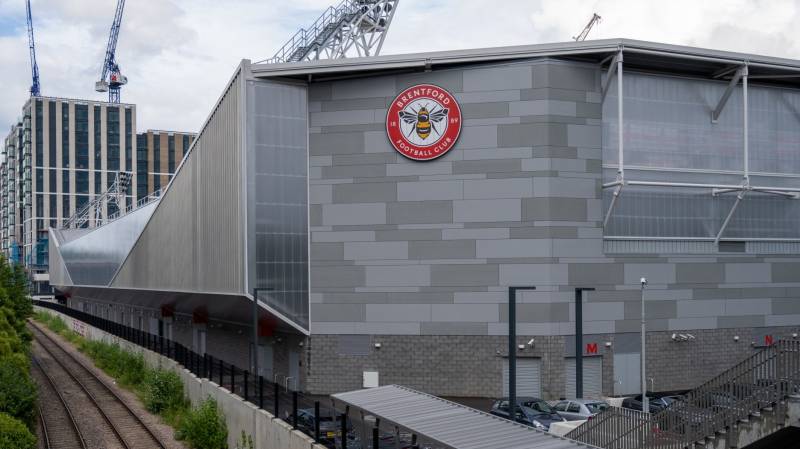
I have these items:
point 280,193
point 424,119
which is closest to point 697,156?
point 424,119

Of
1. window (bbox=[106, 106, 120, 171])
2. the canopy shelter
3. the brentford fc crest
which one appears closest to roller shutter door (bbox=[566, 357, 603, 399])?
the brentford fc crest

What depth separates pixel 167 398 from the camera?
3422 cm

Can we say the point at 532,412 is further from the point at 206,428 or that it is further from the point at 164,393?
the point at 164,393

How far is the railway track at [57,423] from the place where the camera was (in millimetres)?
29342

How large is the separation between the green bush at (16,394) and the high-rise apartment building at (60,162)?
133079 mm

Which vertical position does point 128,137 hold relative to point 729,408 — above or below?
above

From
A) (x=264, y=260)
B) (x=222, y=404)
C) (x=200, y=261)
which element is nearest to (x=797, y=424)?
(x=222, y=404)

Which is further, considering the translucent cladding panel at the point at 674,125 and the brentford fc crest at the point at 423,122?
the translucent cladding panel at the point at 674,125

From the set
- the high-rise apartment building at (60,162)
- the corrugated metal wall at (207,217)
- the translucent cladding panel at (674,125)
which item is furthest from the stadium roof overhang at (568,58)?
the high-rise apartment building at (60,162)

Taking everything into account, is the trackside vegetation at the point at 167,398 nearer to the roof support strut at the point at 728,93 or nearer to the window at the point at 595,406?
the window at the point at 595,406

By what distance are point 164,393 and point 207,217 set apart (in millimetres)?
12270

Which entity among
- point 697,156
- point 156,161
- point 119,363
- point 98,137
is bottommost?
point 119,363

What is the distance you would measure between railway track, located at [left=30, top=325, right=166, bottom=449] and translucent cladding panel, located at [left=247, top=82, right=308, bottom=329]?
7.95m

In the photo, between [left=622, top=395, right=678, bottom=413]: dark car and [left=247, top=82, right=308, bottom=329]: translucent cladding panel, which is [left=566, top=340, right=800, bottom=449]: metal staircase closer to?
[left=622, top=395, right=678, bottom=413]: dark car
